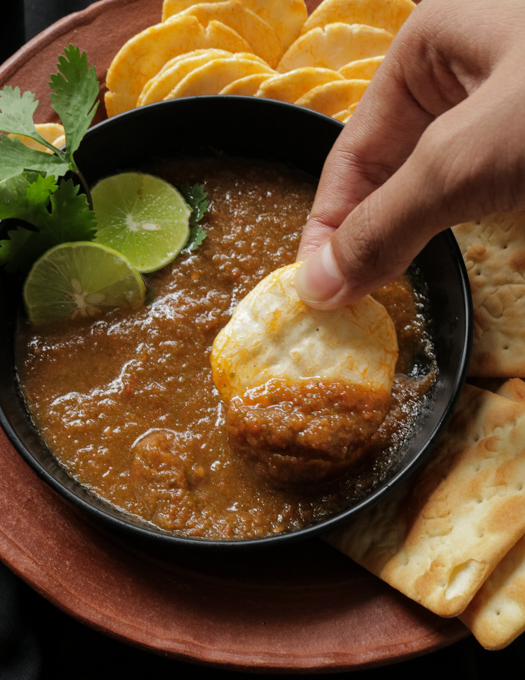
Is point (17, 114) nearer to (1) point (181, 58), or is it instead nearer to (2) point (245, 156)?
(1) point (181, 58)

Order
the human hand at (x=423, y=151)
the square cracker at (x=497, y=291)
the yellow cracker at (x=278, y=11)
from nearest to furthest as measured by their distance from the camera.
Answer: the human hand at (x=423, y=151)
the square cracker at (x=497, y=291)
the yellow cracker at (x=278, y=11)

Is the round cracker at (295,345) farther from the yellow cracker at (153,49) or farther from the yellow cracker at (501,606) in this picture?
the yellow cracker at (153,49)

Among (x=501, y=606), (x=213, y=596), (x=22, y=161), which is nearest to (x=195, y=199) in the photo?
(x=22, y=161)

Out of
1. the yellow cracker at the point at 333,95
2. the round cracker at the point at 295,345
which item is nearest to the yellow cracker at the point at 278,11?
the yellow cracker at the point at 333,95

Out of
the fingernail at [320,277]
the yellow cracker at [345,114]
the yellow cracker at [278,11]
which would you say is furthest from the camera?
the yellow cracker at [278,11]

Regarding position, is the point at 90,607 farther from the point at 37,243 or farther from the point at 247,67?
the point at 247,67
